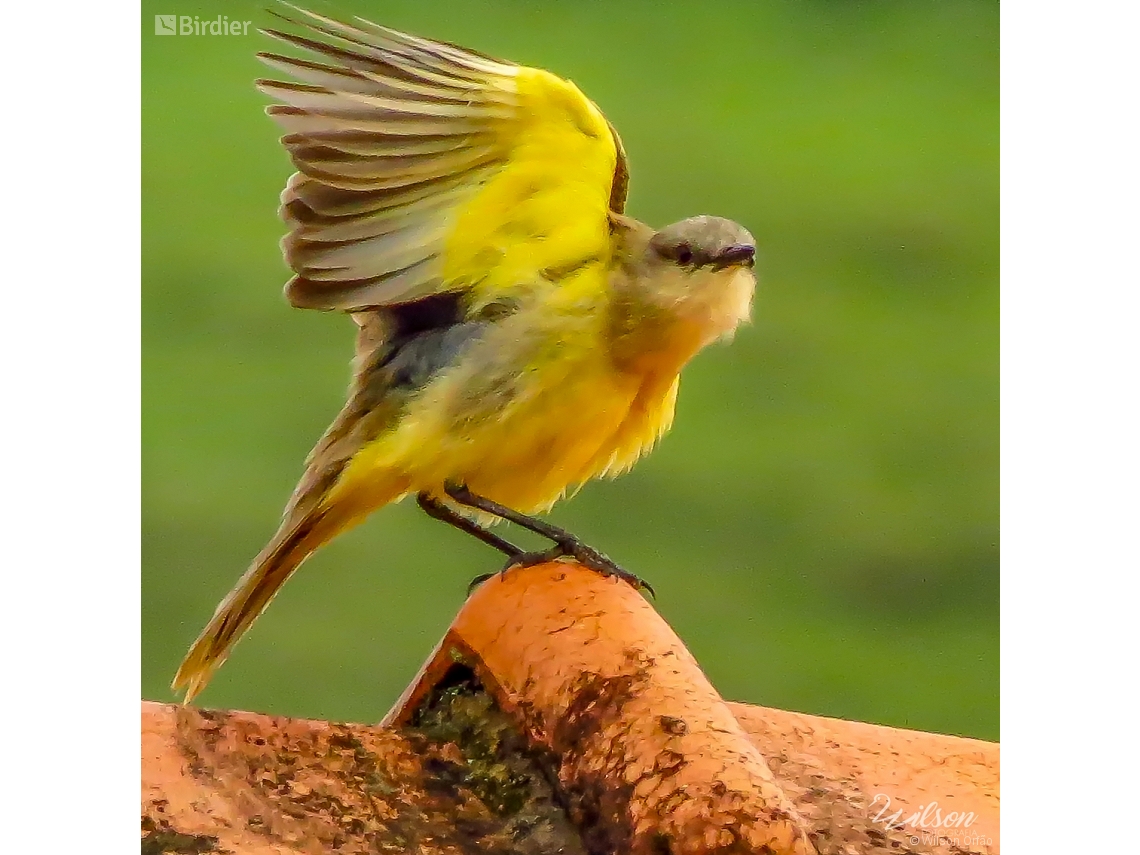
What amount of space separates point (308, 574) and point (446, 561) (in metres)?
0.24

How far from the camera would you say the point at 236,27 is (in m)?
2.04

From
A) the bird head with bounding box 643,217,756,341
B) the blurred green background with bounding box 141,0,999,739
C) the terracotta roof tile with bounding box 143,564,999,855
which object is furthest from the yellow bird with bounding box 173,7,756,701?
the terracotta roof tile with bounding box 143,564,999,855

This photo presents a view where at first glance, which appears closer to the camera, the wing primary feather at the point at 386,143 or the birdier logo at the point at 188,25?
the wing primary feather at the point at 386,143

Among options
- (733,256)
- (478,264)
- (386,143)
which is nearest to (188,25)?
(386,143)

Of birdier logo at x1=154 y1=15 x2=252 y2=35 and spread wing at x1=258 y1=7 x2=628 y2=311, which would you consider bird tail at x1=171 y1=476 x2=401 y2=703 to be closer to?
spread wing at x1=258 y1=7 x2=628 y2=311

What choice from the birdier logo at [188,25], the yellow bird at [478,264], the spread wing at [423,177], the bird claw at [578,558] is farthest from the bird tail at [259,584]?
the birdier logo at [188,25]

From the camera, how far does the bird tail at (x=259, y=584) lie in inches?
79.0

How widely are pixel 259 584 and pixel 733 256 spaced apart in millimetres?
943

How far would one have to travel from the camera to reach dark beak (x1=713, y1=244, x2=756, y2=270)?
6.39 ft

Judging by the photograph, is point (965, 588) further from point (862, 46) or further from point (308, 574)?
point (308, 574)

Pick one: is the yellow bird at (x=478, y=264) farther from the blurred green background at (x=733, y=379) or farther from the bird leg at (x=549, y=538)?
the blurred green background at (x=733, y=379)

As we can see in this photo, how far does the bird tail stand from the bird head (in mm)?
558

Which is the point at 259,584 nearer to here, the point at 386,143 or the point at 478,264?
the point at 478,264

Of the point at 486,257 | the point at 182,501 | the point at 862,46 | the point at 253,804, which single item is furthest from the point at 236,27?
the point at 253,804
